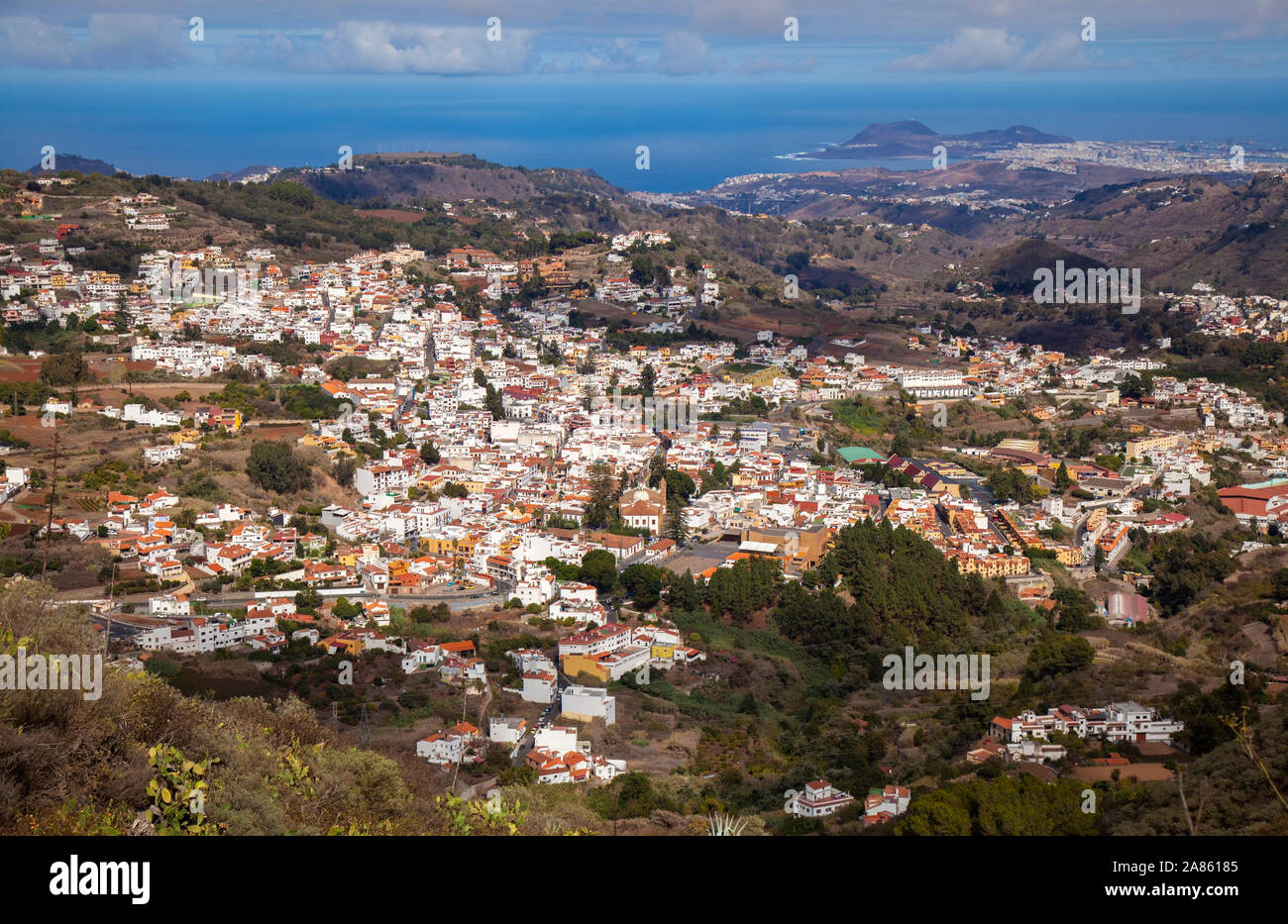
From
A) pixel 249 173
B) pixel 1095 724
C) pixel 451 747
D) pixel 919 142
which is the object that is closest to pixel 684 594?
pixel 451 747

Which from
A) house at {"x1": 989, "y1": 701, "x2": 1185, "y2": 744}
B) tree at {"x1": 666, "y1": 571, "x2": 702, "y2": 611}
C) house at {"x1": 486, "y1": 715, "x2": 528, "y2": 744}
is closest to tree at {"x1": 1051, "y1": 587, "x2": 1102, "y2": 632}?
house at {"x1": 989, "y1": 701, "x2": 1185, "y2": 744}

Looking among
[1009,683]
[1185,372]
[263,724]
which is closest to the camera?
[263,724]

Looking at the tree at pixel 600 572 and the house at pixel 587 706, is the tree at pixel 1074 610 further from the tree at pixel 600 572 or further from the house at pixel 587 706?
the house at pixel 587 706

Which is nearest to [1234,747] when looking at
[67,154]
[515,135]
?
[67,154]

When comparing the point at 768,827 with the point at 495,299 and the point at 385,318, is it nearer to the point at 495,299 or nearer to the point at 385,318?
the point at 385,318

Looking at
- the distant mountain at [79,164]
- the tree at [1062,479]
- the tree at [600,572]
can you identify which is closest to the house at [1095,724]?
the tree at [600,572]

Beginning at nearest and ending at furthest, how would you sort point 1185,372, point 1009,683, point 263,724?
point 263,724
point 1009,683
point 1185,372

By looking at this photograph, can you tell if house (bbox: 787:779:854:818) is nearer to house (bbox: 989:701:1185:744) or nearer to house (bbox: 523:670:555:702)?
house (bbox: 989:701:1185:744)
